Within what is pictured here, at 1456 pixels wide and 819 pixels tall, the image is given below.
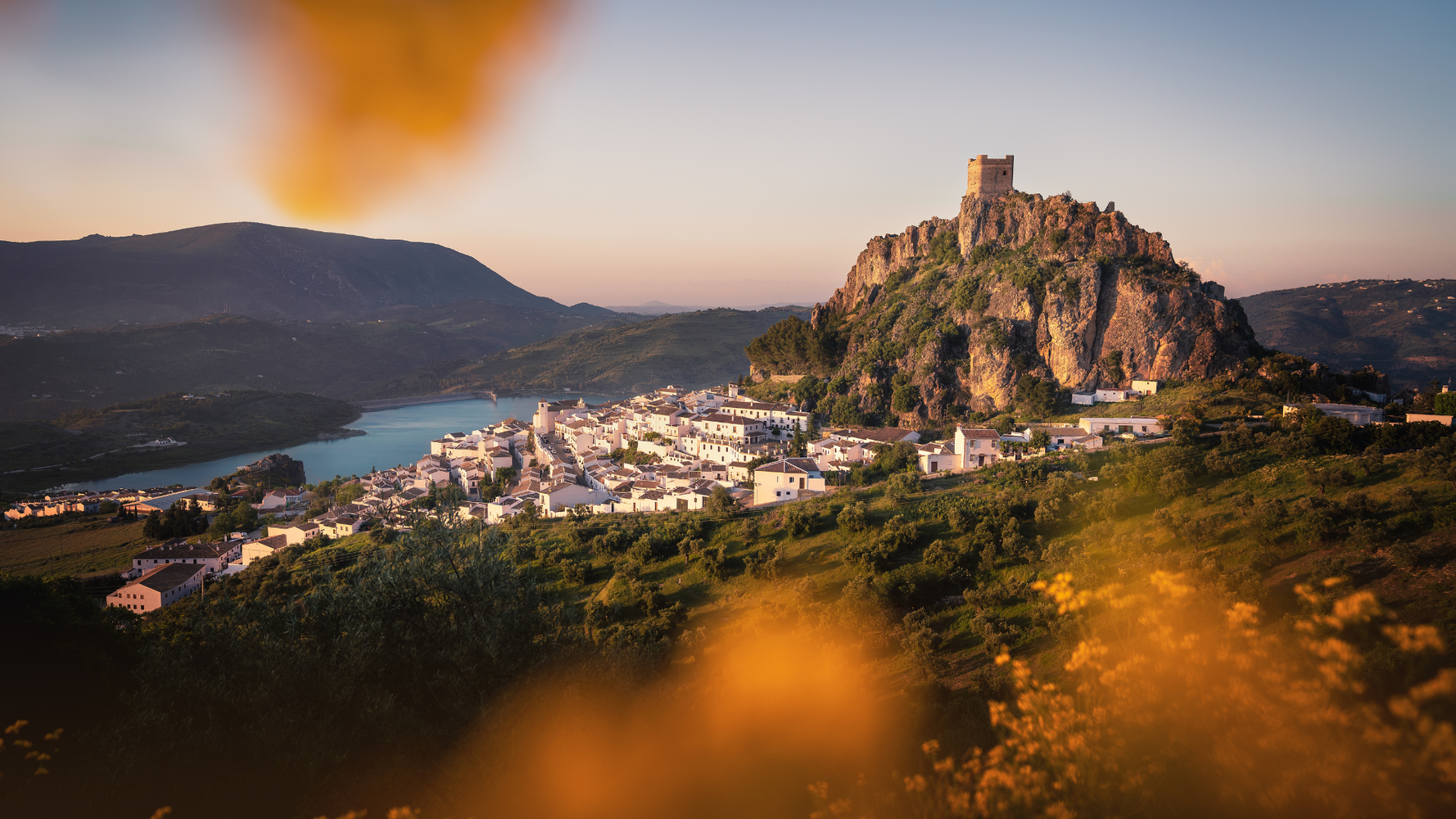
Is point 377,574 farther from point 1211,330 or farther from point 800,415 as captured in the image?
point 1211,330

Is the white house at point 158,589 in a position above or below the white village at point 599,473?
below

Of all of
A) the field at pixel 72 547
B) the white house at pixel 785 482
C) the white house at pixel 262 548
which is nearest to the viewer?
the white house at pixel 785 482

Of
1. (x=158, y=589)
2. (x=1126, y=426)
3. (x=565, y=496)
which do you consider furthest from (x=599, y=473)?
(x=1126, y=426)

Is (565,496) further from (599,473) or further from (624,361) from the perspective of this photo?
(624,361)

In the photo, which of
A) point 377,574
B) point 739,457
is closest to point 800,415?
point 739,457

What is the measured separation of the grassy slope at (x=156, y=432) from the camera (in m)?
59.6

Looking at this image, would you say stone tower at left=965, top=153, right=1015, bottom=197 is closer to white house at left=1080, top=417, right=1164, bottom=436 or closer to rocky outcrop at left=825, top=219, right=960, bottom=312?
rocky outcrop at left=825, top=219, right=960, bottom=312

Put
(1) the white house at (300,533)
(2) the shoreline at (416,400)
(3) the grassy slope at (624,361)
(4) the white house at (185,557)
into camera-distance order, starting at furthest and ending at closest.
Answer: (3) the grassy slope at (624,361), (2) the shoreline at (416,400), (1) the white house at (300,533), (4) the white house at (185,557)

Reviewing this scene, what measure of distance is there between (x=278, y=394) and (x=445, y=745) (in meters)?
105

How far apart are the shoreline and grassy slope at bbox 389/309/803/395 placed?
3.82 metres

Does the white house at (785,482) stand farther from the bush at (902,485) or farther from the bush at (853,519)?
the bush at (853,519)

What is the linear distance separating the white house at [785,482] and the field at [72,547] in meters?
29.3

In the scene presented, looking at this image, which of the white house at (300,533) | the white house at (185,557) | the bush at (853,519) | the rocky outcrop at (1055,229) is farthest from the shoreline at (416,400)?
the bush at (853,519)

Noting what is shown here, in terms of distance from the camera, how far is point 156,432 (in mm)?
72688
